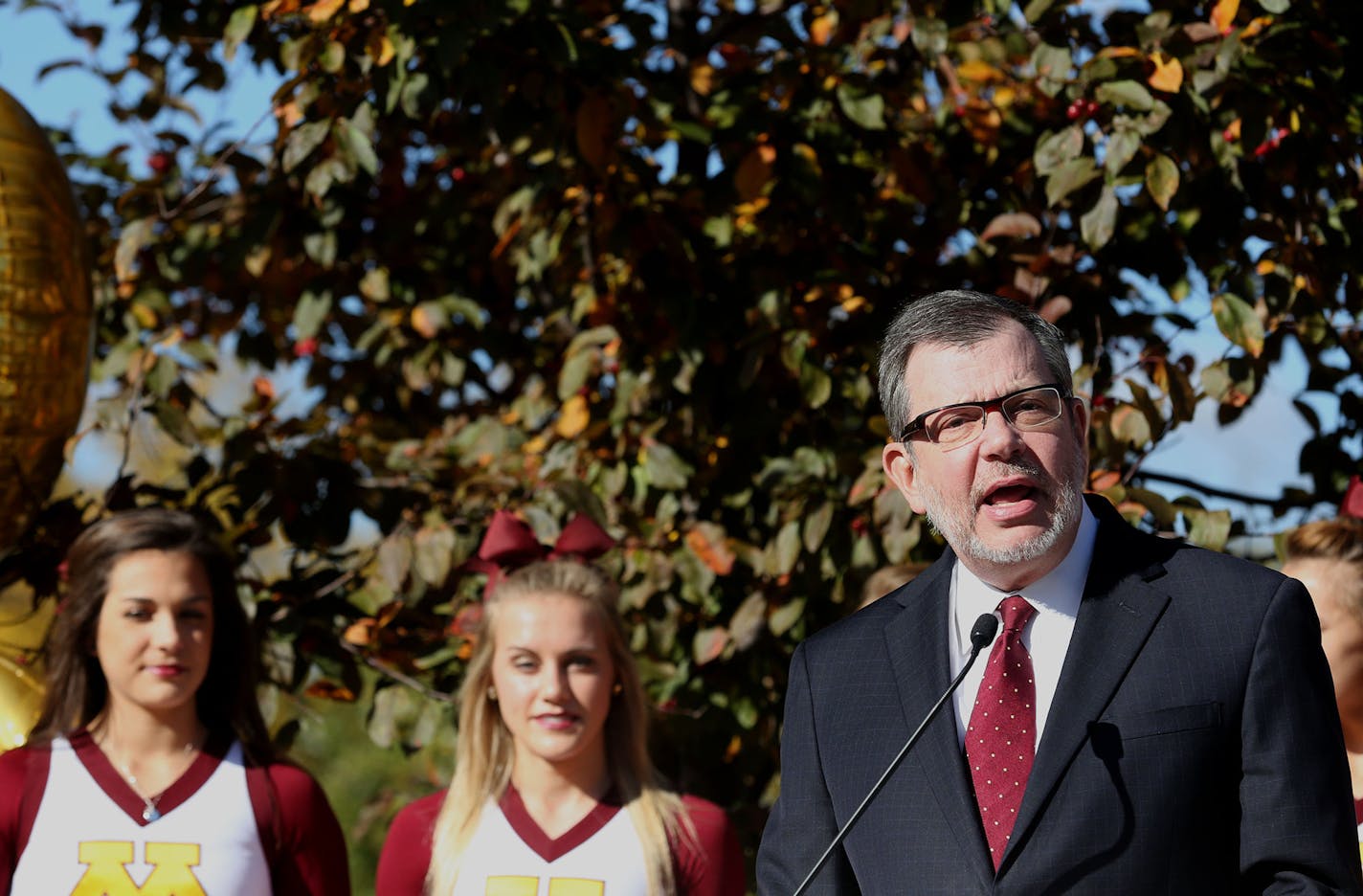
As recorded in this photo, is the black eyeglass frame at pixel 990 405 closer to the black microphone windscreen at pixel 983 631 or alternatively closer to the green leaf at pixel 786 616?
the black microphone windscreen at pixel 983 631

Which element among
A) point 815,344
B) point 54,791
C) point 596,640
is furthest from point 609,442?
point 54,791

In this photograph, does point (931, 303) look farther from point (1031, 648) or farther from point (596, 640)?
point (596, 640)

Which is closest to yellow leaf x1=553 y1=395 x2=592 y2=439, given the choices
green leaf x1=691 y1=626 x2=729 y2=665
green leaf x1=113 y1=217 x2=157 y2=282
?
green leaf x1=691 y1=626 x2=729 y2=665

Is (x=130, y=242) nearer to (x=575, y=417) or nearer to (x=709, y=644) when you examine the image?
(x=575, y=417)

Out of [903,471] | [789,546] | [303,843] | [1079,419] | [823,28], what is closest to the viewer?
[1079,419]

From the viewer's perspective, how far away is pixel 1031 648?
6.22ft

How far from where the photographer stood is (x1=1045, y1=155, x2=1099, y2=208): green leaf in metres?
3.19

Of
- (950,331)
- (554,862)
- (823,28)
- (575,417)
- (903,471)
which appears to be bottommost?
(554,862)

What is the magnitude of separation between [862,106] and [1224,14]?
802 millimetres

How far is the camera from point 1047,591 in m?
1.92

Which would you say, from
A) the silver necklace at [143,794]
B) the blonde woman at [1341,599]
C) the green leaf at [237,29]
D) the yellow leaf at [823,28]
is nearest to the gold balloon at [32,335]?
the silver necklace at [143,794]

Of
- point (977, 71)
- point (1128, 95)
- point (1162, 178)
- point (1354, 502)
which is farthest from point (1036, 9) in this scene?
point (1354, 502)

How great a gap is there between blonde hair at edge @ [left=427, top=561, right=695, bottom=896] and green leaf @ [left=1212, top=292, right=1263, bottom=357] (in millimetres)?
1326

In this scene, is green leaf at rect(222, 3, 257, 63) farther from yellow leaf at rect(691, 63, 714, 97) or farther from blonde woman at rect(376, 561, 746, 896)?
blonde woman at rect(376, 561, 746, 896)
